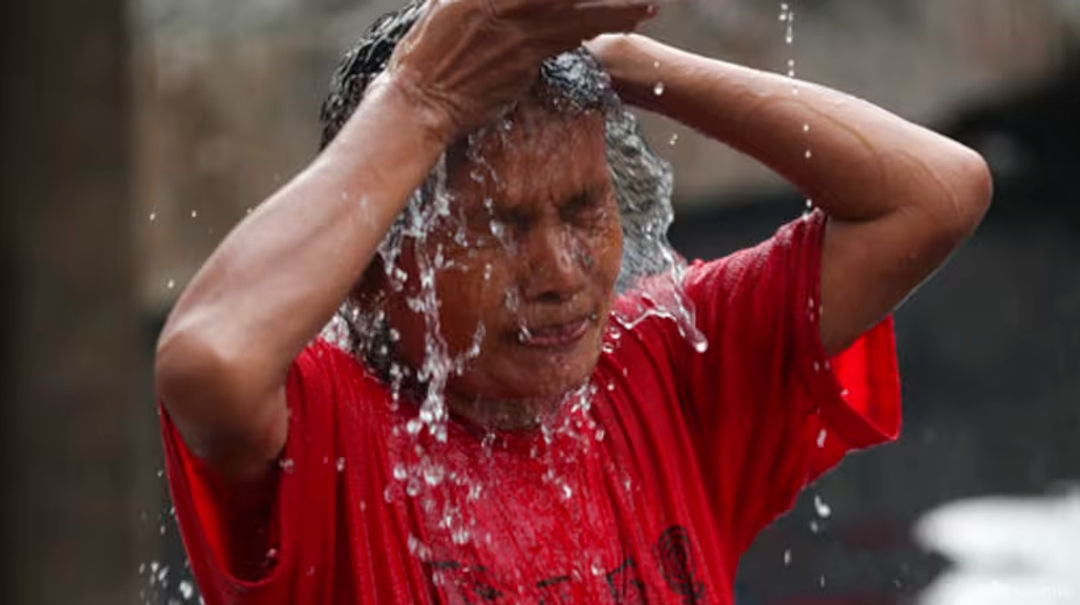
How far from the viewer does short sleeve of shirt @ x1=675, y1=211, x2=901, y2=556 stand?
102 inches

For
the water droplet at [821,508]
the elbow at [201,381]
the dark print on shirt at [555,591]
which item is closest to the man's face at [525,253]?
the dark print on shirt at [555,591]

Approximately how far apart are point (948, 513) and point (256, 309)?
205 inches

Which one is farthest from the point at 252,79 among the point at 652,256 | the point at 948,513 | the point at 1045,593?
the point at 652,256

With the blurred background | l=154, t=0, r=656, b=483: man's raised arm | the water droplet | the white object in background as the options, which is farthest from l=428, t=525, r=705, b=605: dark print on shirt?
the water droplet

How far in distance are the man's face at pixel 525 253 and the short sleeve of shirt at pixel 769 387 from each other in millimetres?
261

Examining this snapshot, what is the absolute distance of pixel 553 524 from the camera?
7.95 ft

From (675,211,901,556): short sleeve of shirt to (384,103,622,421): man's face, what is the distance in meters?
0.26

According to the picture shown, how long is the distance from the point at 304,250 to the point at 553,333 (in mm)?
335

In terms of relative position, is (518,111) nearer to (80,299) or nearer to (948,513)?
(80,299)

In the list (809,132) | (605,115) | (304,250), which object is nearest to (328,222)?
(304,250)

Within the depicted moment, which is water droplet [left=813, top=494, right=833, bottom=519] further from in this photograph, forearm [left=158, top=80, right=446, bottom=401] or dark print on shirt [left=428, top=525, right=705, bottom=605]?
forearm [left=158, top=80, right=446, bottom=401]

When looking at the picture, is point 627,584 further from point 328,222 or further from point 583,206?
point 328,222

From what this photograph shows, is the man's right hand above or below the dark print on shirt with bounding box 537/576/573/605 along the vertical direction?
above

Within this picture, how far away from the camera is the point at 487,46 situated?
2295mm
